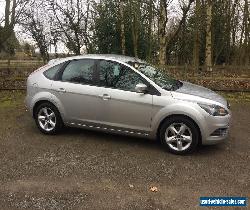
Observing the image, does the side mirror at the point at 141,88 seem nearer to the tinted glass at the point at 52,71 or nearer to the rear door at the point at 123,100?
the rear door at the point at 123,100

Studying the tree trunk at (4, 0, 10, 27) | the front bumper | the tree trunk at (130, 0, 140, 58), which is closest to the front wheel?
the front bumper

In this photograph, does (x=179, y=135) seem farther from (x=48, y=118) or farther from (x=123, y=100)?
(x=48, y=118)

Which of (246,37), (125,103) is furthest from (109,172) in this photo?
(246,37)

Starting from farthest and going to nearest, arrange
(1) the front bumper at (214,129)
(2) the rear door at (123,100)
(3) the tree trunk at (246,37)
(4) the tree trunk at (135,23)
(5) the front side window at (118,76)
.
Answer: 1. (3) the tree trunk at (246,37)
2. (4) the tree trunk at (135,23)
3. (5) the front side window at (118,76)
4. (2) the rear door at (123,100)
5. (1) the front bumper at (214,129)

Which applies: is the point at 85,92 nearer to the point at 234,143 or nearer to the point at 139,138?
the point at 139,138

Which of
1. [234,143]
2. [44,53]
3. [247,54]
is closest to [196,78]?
[234,143]

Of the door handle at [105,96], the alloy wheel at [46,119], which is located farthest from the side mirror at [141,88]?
the alloy wheel at [46,119]

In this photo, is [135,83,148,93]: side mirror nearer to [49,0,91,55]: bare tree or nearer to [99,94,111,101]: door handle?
[99,94,111,101]: door handle

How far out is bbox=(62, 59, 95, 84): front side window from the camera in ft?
22.0

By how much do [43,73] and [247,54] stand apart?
23.6m

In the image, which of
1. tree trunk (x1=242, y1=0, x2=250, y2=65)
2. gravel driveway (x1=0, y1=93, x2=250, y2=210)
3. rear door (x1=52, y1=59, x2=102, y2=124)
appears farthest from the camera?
tree trunk (x1=242, y1=0, x2=250, y2=65)

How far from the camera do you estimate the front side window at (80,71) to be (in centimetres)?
671

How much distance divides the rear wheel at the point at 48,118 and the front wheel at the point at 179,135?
2239mm

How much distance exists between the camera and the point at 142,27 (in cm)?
2705
